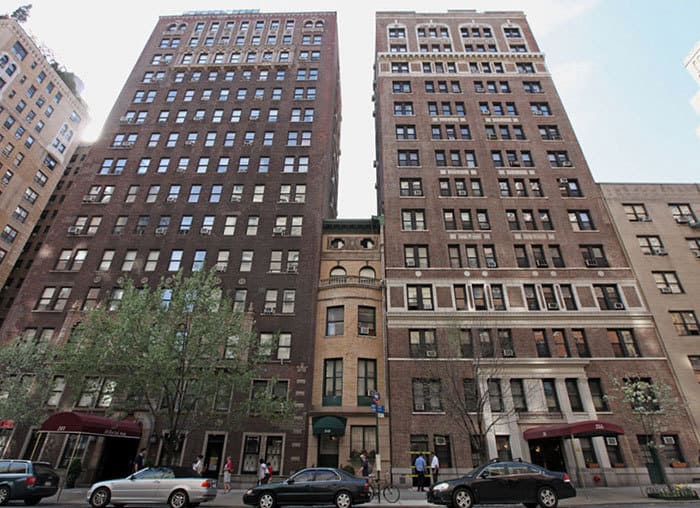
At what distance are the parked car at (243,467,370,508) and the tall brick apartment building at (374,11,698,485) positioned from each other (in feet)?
37.7

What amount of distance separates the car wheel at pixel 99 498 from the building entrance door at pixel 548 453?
24.7 meters

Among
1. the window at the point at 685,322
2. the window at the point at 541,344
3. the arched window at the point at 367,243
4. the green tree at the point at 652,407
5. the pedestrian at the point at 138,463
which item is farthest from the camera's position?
the arched window at the point at 367,243

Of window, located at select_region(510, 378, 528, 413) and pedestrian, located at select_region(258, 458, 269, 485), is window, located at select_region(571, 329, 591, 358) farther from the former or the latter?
pedestrian, located at select_region(258, 458, 269, 485)

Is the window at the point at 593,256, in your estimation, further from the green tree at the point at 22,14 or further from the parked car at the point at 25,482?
the green tree at the point at 22,14

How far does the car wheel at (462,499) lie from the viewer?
15.4m

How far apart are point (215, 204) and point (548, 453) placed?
34.3 m

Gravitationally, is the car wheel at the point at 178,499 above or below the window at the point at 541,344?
below

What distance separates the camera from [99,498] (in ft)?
54.5

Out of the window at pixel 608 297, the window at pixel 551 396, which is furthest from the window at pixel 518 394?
the window at pixel 608 297

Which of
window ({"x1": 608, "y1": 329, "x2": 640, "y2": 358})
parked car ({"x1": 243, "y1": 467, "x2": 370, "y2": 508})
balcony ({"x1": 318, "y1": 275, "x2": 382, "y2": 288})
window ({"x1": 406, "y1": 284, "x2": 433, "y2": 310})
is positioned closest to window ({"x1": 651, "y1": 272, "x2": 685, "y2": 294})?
window ({"x1": 608, "y1": 329, "x2": 640, "y2": 358})

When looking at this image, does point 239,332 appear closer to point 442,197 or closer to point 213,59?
point 442,197

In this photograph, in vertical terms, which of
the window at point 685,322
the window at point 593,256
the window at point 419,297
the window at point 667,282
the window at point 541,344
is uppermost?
the window at point 593,256

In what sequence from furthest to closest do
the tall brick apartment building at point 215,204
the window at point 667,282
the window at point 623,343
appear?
the window at point 667,282
the tall brick apartment building at point 215,204
the window at point 623,343

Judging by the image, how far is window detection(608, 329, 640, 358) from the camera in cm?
2969
